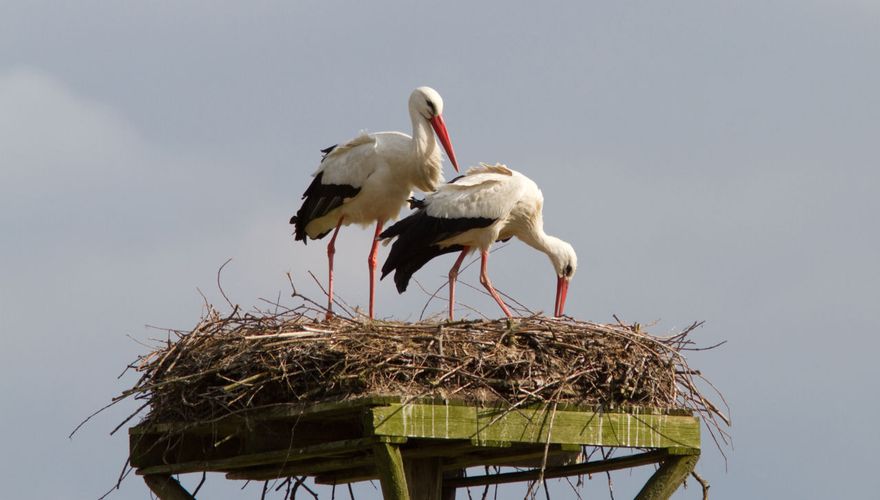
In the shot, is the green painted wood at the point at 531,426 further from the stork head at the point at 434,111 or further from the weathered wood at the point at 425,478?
the stork head at the point at 434,111

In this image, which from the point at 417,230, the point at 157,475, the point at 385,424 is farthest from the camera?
the point at 417,230

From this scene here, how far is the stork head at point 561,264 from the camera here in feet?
33.1

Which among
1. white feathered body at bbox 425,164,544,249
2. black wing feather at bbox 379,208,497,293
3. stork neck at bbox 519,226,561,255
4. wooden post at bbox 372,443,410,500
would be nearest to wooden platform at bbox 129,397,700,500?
wooden post at bbox 372,443,410,500

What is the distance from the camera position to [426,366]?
6.80 metres

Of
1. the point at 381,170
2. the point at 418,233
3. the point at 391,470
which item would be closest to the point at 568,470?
the point at 391,470

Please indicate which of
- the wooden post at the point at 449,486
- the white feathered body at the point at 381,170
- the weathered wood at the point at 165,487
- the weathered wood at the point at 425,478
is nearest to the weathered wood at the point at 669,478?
the weathered wood at the point at 425,478

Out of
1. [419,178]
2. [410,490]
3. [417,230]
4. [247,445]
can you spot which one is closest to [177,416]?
[247,445]

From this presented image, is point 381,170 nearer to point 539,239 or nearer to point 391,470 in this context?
point 539,239

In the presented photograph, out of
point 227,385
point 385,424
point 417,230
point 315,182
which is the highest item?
point 315,182

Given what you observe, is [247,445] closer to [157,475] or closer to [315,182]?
[157,475]

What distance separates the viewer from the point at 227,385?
281 inches

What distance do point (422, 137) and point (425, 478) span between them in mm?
3017

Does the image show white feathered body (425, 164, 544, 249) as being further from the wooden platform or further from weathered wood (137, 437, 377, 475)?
weathered wood (137, 437, 377, 475)

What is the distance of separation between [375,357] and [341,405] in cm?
28
